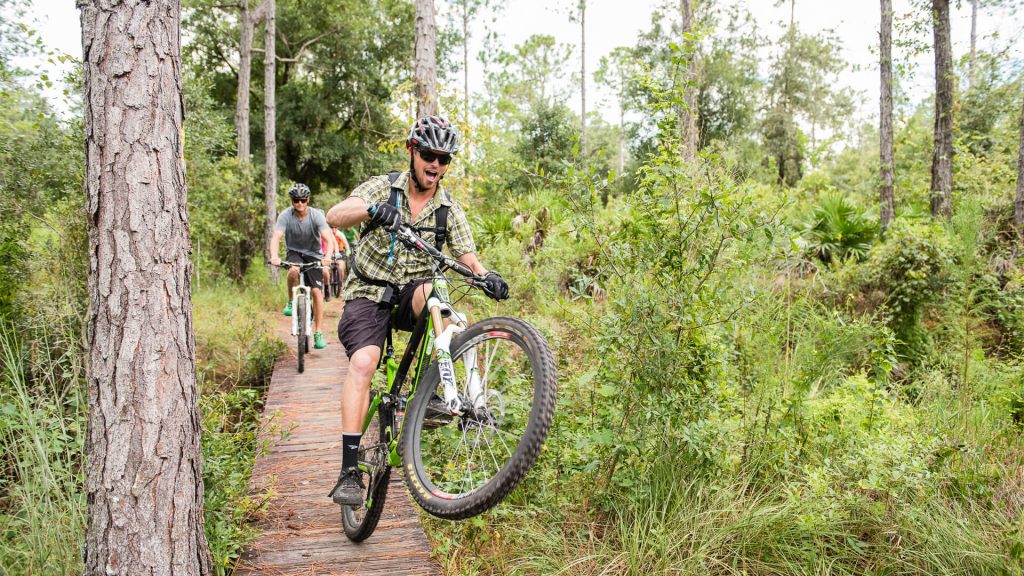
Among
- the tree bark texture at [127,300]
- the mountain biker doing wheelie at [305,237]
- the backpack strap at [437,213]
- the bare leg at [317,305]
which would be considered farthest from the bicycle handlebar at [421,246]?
the bare leg at [317,305]

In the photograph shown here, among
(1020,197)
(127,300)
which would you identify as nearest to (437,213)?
(127,300)

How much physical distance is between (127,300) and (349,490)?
4.77ft

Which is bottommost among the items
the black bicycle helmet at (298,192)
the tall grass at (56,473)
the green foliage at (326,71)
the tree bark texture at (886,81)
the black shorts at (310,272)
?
the tall grass at (56,473)

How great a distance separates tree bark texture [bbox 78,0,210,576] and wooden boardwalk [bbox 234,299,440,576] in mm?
993

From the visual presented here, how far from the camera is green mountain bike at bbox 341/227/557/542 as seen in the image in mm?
2314

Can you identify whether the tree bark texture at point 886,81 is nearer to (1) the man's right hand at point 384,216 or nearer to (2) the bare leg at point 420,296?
(2) the bare leg at point 420,296

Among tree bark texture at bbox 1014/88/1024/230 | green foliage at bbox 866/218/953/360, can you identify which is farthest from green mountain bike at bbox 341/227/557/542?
tree bark texture at bbox 1014/88/1024/230

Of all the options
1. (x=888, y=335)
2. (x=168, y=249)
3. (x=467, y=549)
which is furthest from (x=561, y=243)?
(x=168, y=249)

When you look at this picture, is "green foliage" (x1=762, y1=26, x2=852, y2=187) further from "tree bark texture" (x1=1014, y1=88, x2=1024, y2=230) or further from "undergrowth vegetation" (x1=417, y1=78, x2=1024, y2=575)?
"undergrowth vegetation" (x1=417, y1=78, x2=1024, y2=575)

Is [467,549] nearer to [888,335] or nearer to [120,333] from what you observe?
[120,333]

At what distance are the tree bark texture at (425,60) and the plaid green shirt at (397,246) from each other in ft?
13.4

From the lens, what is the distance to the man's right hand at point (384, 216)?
273 cm

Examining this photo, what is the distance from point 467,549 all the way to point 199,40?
75.3ft

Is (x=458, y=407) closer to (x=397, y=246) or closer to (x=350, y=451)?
(x=350, y=451)
